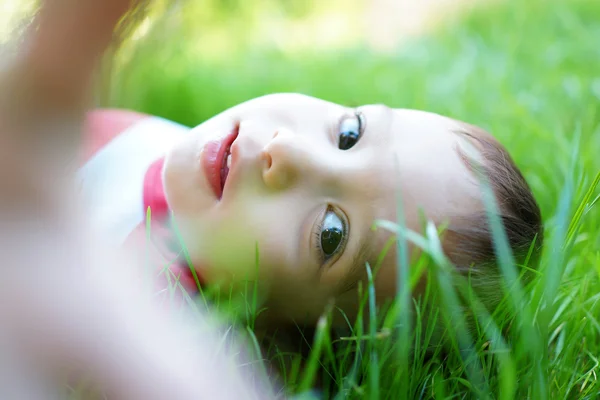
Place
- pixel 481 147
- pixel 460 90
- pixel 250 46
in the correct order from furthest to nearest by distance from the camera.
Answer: pixel 250 46, pixel 460 90, pixel 481 147

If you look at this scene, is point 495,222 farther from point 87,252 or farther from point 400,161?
point 87,252

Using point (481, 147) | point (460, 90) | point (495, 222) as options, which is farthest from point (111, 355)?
point (460, 90)

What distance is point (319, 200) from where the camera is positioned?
1.15m

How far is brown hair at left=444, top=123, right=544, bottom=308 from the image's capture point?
44.5 inches

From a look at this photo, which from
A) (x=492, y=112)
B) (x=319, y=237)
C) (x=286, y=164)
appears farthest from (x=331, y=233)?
(x=492, y=112)

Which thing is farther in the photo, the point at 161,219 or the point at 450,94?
the point at 450,94

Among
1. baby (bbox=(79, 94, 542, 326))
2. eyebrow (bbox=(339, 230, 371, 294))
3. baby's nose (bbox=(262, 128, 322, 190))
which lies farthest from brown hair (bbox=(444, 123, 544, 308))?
baby's nose (bbox=(262, 128, 322, 190))

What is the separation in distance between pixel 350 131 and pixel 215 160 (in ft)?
0.98

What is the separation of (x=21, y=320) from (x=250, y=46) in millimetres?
3050

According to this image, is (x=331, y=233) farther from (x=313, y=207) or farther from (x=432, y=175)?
(x=432, y=175)

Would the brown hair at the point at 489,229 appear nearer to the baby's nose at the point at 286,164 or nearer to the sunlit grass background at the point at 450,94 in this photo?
the sunlit grass background at the point at 450,94

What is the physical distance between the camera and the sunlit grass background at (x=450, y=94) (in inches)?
34.0

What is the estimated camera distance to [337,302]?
1.18 m

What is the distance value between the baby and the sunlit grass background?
12 centimetres
